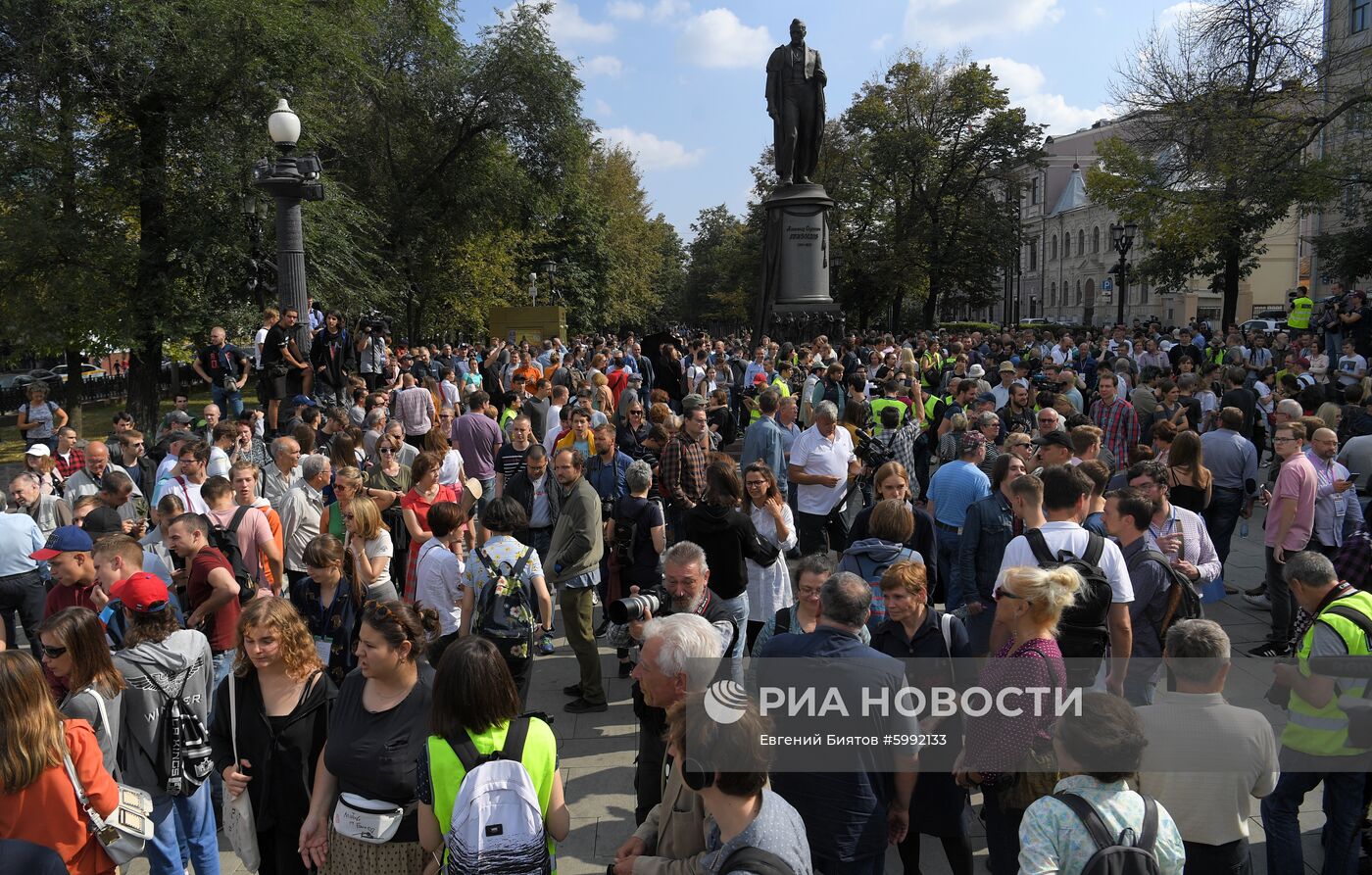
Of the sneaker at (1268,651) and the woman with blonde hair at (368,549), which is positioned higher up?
the woman with blonde hair at (368,549)

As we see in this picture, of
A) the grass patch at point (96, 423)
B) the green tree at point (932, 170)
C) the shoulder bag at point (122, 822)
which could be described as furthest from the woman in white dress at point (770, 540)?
the green tree at point (932, 170)

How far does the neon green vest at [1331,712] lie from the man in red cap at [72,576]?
225 inches

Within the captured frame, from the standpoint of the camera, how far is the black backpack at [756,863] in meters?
2.20

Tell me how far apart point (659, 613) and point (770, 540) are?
5.67ft

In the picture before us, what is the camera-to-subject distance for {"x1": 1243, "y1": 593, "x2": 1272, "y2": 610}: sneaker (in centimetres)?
816

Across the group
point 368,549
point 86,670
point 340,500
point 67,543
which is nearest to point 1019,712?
point 86,670

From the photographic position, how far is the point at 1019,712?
343 cm

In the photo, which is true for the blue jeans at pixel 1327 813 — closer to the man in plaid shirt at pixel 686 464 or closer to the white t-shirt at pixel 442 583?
the white t-shirt at pixel 442 583

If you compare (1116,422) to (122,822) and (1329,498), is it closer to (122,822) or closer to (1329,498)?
(1329,498)

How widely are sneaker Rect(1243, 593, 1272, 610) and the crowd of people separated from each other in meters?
0.04

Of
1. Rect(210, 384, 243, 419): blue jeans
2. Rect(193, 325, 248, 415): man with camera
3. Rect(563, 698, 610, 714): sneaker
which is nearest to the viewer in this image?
Rect(563, 698, 610, 714): sneaker

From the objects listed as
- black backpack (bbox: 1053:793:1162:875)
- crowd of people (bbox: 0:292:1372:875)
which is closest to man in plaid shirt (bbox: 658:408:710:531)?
crowd of people (bbox: 0:292:1372:875)

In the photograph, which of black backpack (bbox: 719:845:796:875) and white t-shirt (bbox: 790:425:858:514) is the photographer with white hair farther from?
white t-shirt (bbox: 790:425:858:514)

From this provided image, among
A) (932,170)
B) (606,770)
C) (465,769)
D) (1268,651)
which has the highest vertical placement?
(932,170)
